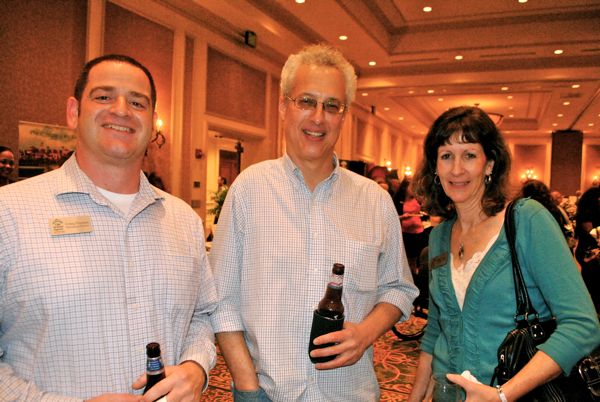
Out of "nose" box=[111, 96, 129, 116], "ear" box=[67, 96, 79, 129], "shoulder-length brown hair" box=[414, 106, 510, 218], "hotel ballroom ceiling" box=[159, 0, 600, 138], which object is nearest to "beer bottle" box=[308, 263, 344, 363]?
"shoulder-length brown hair" box=[414, 106, 510, 218]

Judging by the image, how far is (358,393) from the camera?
4.96 feet

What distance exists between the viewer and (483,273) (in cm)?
149

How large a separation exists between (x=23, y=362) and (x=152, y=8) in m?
6.09

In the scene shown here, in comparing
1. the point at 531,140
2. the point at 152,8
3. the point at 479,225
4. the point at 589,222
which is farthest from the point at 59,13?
the point at 531,140

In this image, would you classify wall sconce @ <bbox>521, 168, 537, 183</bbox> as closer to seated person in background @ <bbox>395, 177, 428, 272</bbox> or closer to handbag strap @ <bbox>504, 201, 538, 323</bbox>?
seated person in background @ <bbox>395, 177, 428, 272</bbox>

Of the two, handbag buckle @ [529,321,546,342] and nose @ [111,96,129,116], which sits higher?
nose @ [111,96,129,116]

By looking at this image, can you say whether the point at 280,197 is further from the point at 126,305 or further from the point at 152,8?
the point at 152,8

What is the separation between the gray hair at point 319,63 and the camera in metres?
1.60

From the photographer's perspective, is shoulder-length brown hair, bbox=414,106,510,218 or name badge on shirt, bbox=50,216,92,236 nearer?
name badge on shirt, bbox=50,216,92,236

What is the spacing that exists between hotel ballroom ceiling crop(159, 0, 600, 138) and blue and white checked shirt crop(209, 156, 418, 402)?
18.3 ft

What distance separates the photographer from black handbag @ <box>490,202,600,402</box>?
1.33 metres

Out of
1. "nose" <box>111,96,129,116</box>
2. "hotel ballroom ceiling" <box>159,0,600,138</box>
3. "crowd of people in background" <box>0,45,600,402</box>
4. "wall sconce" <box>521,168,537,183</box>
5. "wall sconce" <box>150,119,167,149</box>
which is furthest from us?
"wall sconce" <box>521,168,537,183</box>

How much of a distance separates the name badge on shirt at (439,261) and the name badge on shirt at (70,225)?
3.99ft

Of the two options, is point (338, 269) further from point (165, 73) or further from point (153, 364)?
point (165, 73)
